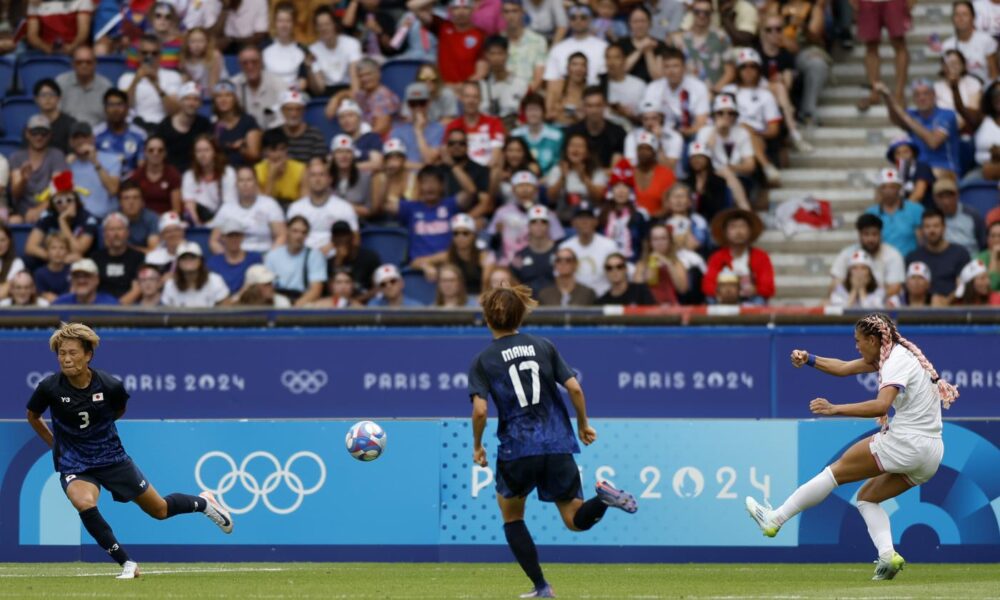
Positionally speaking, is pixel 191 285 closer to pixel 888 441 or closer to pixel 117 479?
pixel 117 479

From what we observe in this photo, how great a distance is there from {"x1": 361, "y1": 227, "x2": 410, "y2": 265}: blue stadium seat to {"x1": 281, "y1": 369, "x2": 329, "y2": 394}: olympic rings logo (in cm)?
253

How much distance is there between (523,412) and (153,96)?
12494 mm

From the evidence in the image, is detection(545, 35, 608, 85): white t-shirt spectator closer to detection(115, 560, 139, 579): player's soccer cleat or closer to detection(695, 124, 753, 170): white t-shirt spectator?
detection(695, 124, 753, 170): white t-shirt spectator

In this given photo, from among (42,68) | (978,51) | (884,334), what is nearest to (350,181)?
(42,68)

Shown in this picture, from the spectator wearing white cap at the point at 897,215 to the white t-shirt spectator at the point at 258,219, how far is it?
6.38 metres

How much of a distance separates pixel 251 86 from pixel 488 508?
30.1ft

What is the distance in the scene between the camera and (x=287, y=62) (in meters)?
23.0

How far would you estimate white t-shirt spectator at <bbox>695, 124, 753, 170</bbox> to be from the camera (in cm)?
2131

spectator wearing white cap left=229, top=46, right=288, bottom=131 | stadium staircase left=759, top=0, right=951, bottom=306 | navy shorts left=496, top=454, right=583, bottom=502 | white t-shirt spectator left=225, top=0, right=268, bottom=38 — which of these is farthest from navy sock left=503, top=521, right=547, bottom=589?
white t-shirt spectator left=225, top=0, right=268, bottom=38

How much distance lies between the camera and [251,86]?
74.7 ft

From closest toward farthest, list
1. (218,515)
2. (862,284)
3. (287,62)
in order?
(218,515) < (862,284) < (287,62)

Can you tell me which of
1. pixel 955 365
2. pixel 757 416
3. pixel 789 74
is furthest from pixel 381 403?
pixel 789 74

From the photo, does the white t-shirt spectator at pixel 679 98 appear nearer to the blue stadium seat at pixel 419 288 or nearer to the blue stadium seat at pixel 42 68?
the blue stadium seat at pixel 419 288

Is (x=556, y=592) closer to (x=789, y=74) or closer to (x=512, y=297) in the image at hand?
(x=512, y=297)
